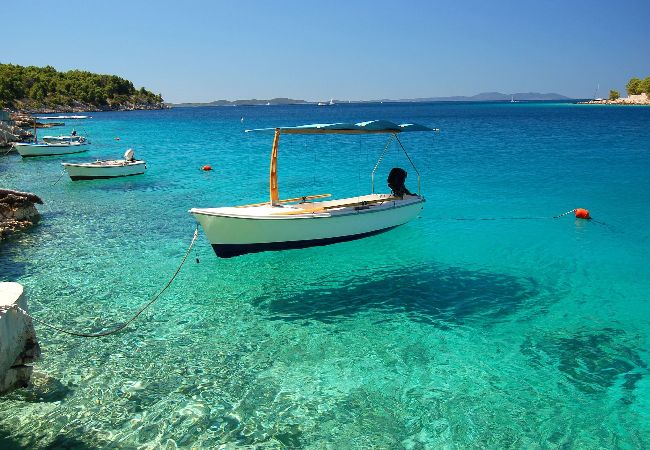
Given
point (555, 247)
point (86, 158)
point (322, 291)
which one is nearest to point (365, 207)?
point (322, 291)

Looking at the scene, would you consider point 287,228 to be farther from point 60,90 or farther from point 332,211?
point 60,90

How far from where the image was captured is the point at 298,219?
43.8 ft

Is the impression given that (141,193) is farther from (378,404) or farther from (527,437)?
(527,437)

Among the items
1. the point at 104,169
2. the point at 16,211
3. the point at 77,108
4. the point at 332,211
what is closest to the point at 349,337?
the point at 332,211

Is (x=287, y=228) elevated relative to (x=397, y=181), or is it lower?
lower

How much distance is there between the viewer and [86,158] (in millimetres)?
42250

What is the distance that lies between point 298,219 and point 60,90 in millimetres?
161863

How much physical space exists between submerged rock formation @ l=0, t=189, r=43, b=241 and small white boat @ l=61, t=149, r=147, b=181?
1146cm

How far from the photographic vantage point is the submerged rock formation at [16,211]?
17.7m

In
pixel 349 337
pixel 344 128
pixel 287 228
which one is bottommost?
pixel 349 337

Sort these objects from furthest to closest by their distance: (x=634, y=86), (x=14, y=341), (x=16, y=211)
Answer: (x=634, y=86), (x=16, y=211), (x=14, y=341)

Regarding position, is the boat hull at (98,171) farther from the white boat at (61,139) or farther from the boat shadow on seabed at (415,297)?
the boat shadow on seabed at (415,297)

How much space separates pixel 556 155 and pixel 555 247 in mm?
28406

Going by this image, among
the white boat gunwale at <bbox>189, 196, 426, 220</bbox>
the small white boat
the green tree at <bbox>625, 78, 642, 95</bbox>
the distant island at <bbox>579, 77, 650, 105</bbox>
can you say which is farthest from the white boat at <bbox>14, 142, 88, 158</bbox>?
the green tree at <bbox>625, 78, 642, 95</bbox>
